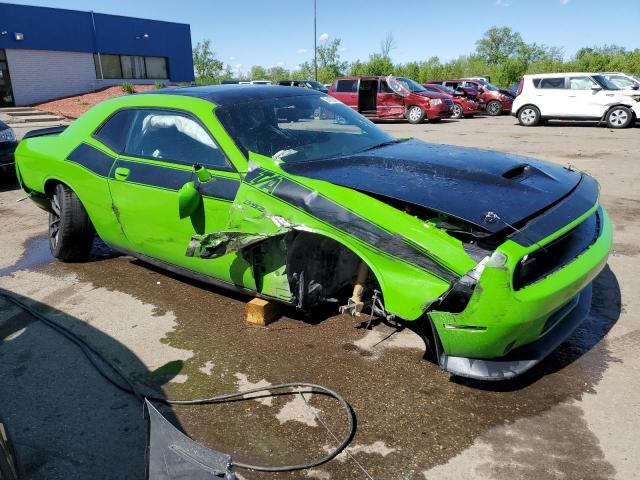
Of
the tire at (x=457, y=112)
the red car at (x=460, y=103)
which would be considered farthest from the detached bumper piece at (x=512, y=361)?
the tire at (x=457, y=112)

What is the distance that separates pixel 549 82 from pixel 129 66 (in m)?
25.4

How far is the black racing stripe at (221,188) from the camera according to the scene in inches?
124

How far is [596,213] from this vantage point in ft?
10.5

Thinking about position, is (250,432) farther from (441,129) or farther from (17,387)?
(441,129)

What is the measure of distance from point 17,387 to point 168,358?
2.78ft

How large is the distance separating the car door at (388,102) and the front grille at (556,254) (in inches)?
660

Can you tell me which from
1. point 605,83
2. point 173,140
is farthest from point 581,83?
point 173,140

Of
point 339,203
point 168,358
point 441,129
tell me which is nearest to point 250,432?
point 168,358

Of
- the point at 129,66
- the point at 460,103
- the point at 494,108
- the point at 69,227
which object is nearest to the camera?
the point at 69,227

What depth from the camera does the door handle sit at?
149 inches

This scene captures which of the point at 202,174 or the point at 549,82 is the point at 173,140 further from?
the point at 549,82

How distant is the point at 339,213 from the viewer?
105 inches

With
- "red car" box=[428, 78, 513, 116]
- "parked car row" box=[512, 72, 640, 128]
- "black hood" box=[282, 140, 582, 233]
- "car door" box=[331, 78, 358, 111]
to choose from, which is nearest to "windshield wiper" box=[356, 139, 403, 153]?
"black hood" box=[282, 140, 582, 233]

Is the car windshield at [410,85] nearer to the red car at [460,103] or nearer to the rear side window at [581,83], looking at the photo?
the red car at [460,103]
